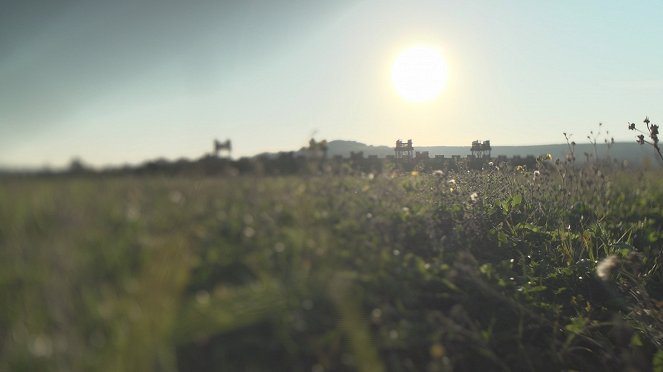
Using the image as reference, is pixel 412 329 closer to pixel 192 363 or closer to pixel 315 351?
pixel 315 351

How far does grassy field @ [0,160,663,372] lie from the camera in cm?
179

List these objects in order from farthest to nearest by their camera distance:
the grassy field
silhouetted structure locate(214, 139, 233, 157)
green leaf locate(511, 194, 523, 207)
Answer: green leaf locate(511, 194, 523, 207)
silhouetted structure locate(214, 139, 233, 157)
the grassy field

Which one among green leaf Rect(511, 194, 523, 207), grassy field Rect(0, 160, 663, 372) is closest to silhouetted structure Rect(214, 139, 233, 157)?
grassy field Rect(0, 160, 663, 372)

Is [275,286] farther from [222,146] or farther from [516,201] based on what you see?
[516,201]

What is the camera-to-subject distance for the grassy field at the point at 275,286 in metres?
1.79

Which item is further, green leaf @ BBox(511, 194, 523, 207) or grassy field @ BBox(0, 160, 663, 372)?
green leaf @ BBox(511, 194, 523, 207)

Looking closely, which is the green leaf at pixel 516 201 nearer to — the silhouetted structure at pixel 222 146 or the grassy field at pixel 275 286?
the grassy field at pixel 275 286

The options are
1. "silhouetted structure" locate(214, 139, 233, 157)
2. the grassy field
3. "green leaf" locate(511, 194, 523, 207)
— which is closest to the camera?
the grassy field

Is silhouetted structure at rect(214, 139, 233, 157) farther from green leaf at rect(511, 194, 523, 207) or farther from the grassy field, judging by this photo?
green leaf at rect(511, 194, 523, 207)

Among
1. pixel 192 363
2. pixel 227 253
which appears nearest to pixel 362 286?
pixel 227 253

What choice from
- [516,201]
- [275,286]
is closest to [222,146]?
[275,286]

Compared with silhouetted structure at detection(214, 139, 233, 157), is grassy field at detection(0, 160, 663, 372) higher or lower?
lower

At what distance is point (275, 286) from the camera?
2170mm

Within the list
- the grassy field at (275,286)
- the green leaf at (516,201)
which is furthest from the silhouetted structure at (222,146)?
the green leaf at (516,201)
